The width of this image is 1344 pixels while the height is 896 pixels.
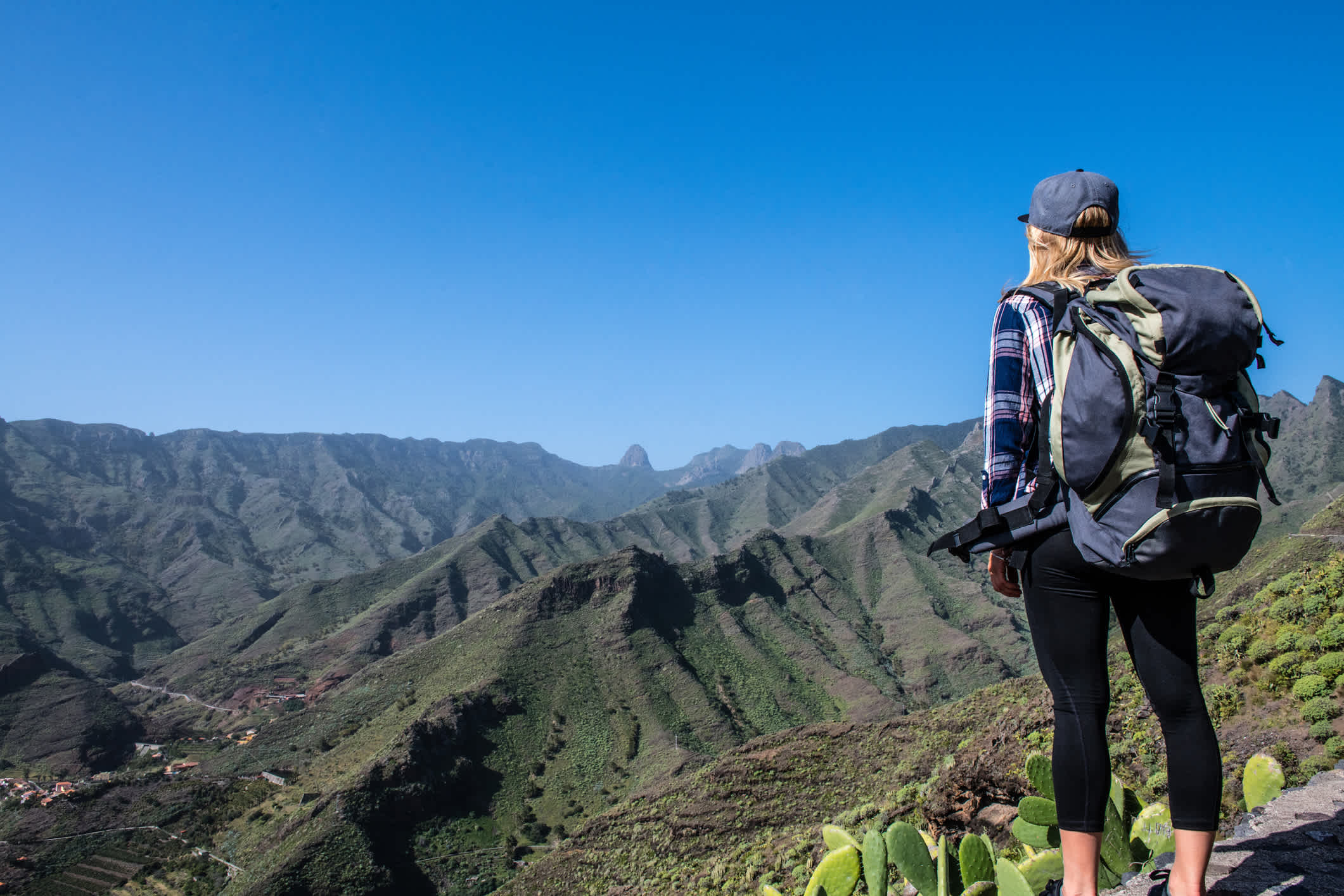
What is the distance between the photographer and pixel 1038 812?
355 centimetres

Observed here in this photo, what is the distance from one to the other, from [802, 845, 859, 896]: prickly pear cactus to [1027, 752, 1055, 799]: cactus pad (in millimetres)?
959

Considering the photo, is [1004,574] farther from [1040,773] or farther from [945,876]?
[1040,773]

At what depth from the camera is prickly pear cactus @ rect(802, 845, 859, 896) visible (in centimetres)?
333

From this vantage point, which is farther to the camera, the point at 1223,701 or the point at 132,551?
the point at 132,551

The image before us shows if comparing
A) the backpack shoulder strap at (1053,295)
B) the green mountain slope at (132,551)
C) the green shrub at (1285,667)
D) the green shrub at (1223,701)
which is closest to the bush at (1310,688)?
the green shrub at (1285,667)

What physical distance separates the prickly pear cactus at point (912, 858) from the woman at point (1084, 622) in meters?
Answer: 0.64

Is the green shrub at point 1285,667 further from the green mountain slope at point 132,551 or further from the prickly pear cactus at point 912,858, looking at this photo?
the green mountain slope at point 132,551

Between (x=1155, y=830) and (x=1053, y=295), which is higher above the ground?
(x=1053, y=295)

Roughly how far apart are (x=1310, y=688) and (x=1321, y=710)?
0.44m

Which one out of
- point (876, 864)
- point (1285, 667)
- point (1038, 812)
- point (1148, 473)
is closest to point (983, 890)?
point (876, 864)

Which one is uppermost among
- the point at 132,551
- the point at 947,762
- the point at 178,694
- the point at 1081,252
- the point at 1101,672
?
the point at 132,551

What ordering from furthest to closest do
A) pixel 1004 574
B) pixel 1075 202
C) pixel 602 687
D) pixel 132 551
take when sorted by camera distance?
pixel 132 551 → pixel 602 687 → pixel 1004 574 → pixel 1075 202

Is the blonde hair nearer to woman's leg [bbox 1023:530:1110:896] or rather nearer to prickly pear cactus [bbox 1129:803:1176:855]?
woman's leg [bbox 1023:530:1110:896]

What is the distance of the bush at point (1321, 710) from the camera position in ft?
21.1
